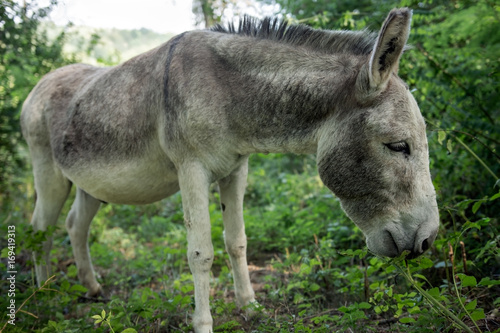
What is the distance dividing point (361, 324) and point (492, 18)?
3519 mm

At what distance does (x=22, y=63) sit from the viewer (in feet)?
23.2

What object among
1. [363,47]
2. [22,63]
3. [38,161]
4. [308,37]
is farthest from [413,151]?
[22,63]

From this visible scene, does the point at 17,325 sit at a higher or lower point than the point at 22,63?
lower

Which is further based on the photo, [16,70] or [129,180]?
[16,70]

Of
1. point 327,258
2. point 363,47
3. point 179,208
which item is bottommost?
point 179,208

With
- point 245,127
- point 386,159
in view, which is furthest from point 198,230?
point 386,159

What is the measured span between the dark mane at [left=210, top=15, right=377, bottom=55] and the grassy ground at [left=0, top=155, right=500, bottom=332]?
123 cm

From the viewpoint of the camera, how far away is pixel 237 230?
338 centimetres

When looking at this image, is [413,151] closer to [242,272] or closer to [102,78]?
[242,272]

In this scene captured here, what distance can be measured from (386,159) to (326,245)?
1.70 meters

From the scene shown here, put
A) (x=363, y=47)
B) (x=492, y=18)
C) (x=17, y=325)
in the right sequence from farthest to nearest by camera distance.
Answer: (x=492, y=18)
(x=17, y=325)
(x=363, y=47)

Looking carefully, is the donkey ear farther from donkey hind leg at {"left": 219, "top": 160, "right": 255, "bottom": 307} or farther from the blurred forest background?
donkey hind leg at {"left": 219, "top": 160, "right": 255, "bottom": 307}

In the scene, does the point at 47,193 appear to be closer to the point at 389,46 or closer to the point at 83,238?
the point at 83,238

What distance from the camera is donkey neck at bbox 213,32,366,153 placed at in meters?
2.56
